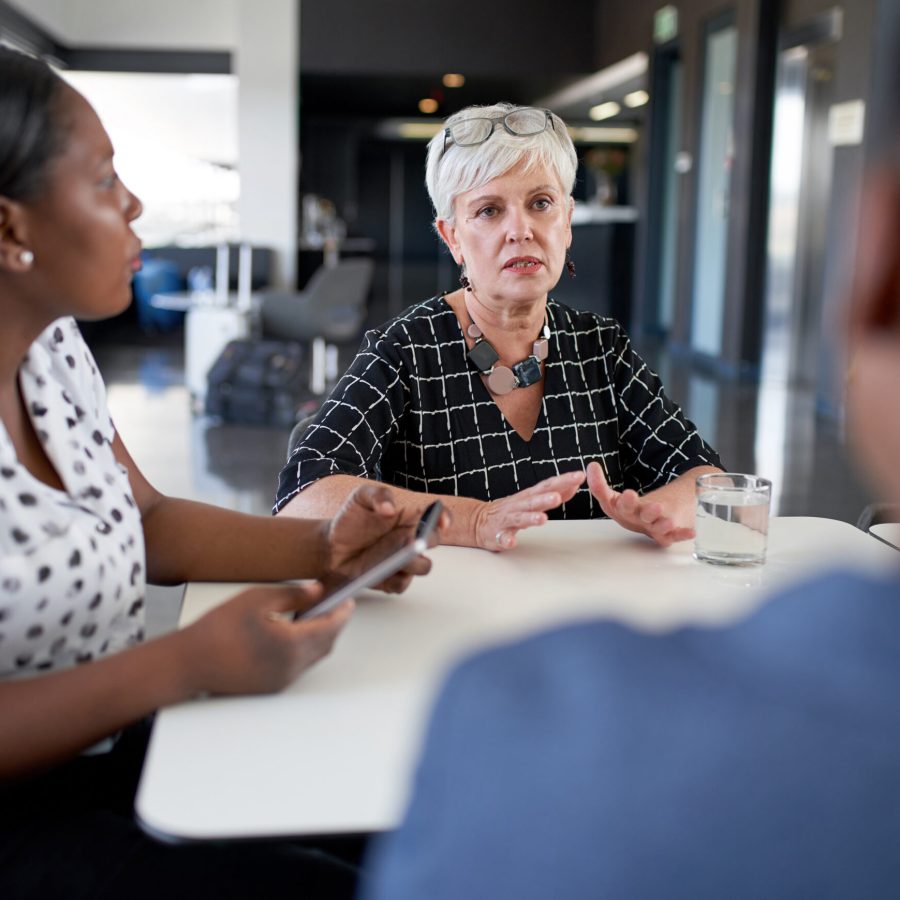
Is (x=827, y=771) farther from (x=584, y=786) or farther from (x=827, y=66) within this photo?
(x=827, y=66)

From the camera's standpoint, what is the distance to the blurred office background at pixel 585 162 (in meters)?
→ 6.63

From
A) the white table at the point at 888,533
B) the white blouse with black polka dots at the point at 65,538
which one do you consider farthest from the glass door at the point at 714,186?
the white blouse with black polka dots at the point at 65,538

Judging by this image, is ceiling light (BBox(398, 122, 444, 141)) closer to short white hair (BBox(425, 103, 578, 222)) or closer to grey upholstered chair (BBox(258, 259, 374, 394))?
grey upholstered chair (BBox(258, 259, 374, 394))

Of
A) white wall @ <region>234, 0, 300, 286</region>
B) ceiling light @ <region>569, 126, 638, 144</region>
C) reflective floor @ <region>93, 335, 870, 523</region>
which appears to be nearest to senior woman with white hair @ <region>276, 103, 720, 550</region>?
reflective floor @ <region>93, 335, 870, 523</region>

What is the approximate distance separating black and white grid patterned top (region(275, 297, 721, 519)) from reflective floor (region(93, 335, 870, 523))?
1.79 meters

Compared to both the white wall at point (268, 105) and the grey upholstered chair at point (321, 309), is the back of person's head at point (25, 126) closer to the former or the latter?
the grey upholstered chair at point (321, 309)

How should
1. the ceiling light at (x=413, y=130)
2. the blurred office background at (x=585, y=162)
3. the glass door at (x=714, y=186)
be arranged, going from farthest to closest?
the ceiling light at (x=413, y=130) → the glass door at (x=714, y=186) → the blurred office background at (x=585, y=162)

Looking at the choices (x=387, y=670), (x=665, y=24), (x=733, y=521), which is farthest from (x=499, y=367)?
(x=665, y=24)

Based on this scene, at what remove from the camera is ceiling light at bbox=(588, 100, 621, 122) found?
15.1 m

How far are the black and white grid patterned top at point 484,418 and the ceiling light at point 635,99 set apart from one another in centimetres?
1167

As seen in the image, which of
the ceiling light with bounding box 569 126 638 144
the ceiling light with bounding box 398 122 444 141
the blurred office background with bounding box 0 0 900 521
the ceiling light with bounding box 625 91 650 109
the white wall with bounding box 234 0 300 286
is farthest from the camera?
the ceiling light with bounding box 398 122 444 141

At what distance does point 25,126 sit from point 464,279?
1.19m

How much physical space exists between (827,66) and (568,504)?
6821 millimetres

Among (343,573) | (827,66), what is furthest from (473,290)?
(827,66)
